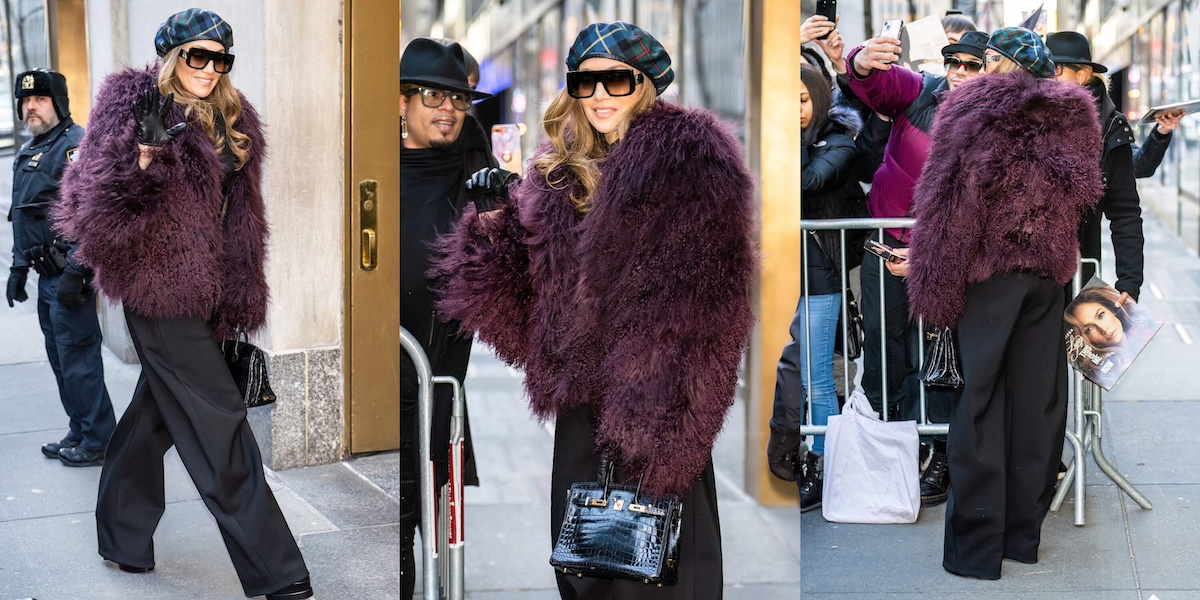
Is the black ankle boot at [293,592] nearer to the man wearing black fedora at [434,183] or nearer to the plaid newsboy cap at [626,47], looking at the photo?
the man wearing black fedora at [434,183]

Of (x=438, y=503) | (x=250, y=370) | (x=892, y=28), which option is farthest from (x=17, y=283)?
(x=892, y=28)

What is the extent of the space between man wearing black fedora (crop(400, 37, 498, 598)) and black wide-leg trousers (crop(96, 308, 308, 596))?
0.49 meters

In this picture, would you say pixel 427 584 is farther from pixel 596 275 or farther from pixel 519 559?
pixel 596 275

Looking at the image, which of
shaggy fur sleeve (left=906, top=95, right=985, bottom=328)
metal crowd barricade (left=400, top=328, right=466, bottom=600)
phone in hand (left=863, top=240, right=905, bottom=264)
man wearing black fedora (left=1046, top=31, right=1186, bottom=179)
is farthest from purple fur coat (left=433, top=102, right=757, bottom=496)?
man wearing black fedora (left=1046, top=31, right=1186, bottom=179)

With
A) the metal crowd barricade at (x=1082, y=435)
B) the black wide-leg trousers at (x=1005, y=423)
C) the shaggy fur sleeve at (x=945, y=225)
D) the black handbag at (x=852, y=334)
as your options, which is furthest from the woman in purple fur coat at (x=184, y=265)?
the metal crowd barricade at (x=1082, y=435)

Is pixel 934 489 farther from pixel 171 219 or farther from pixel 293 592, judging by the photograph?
pixel 171 219

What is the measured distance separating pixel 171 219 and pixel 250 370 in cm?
40

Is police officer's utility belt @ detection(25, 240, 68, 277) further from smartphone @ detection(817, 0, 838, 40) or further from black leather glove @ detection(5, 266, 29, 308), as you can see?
smartphone @ detection(817, 0, 838, 40)

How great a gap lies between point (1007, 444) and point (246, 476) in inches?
72.1

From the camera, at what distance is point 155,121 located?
8.78 feet

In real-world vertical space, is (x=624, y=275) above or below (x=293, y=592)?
above

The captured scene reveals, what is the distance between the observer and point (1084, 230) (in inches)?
112

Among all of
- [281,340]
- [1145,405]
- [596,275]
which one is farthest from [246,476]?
[1145,405]

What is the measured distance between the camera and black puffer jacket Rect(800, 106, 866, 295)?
2588 mm
